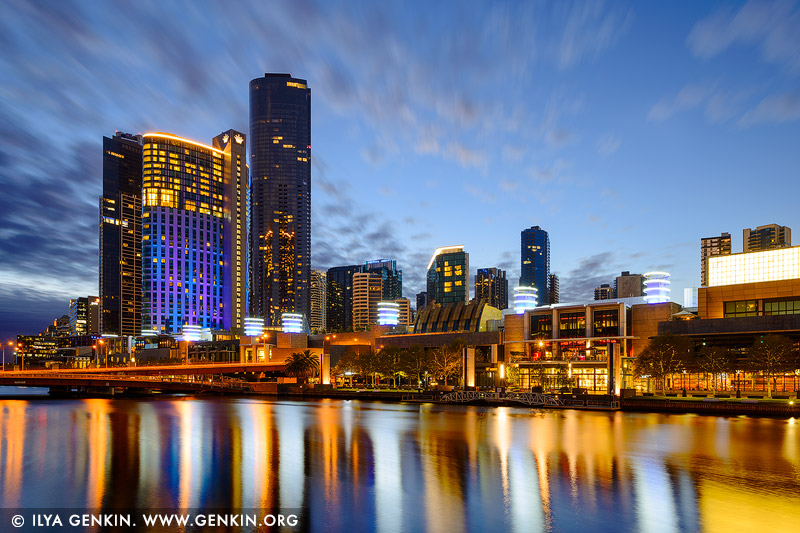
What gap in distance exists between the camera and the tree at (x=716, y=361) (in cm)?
9322

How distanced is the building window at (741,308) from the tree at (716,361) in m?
12.8

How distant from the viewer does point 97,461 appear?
4422 cm

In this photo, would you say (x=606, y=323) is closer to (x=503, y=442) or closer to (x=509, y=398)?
(x=509, y=398)

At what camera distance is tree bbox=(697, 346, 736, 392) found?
306ft

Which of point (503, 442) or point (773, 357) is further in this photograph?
point (773, 357)

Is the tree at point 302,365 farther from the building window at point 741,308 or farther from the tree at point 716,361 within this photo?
the building window at point 741,308

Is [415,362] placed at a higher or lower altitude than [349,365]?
higher

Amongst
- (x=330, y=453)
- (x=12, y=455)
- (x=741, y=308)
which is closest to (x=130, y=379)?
(x=12, y=455)

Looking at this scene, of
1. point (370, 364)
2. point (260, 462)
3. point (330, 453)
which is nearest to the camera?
point (260, 462)

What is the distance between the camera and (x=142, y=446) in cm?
5184

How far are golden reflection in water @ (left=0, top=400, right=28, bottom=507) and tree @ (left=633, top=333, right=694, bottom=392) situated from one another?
89009 millimetres

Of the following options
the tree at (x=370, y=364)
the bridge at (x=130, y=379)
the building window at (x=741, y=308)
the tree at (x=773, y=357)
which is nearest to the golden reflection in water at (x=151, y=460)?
the bridge at (x=130, y=379)

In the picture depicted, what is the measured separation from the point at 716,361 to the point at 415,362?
5848 cm

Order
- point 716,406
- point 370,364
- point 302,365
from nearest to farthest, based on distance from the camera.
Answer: point 716,406, point 370,364, point 302,365
